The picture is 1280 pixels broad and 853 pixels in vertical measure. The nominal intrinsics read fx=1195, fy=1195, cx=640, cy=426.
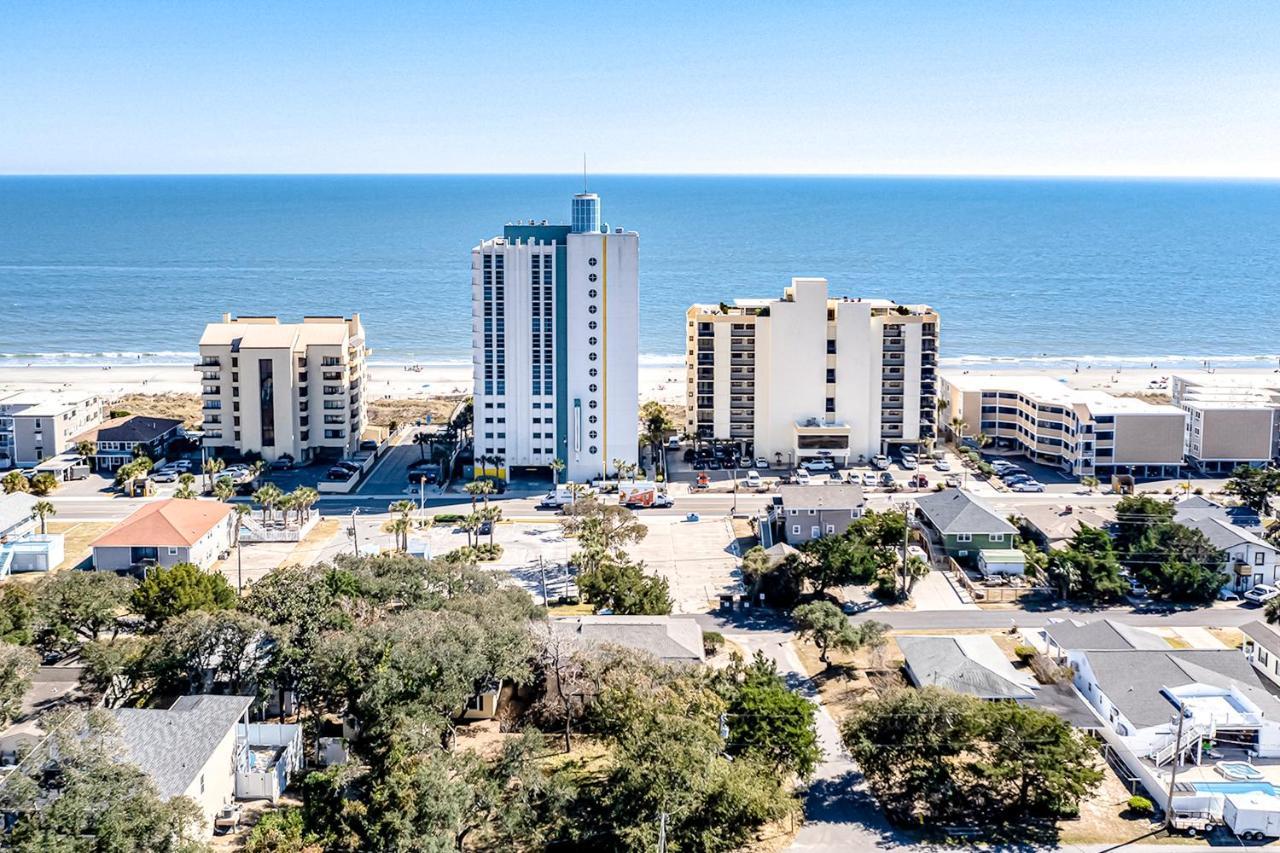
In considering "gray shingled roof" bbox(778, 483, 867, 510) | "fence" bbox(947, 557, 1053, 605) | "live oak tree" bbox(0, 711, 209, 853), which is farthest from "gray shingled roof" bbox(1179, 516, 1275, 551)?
"live oak tree" bbox(0, 711, 209, 853)

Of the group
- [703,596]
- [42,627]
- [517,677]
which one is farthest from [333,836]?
[703,596]

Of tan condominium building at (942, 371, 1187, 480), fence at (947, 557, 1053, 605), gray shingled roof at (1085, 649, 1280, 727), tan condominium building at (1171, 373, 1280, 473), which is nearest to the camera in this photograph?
gray shingled roof at (1085, 649, 1280, 727)

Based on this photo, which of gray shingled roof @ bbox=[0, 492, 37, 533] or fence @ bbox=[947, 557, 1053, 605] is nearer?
fence @ bbox=[947, 557, 1053, 605]

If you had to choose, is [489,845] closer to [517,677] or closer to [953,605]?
[517,677]

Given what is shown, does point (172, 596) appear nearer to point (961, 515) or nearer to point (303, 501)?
point (303, 501)

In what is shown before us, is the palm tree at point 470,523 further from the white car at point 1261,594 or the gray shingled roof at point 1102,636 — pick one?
the white car at point 1261,594

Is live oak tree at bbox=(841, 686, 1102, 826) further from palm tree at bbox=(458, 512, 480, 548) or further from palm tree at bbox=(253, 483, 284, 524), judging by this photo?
palm tree at bbox=(253, 483, 284, 524)
